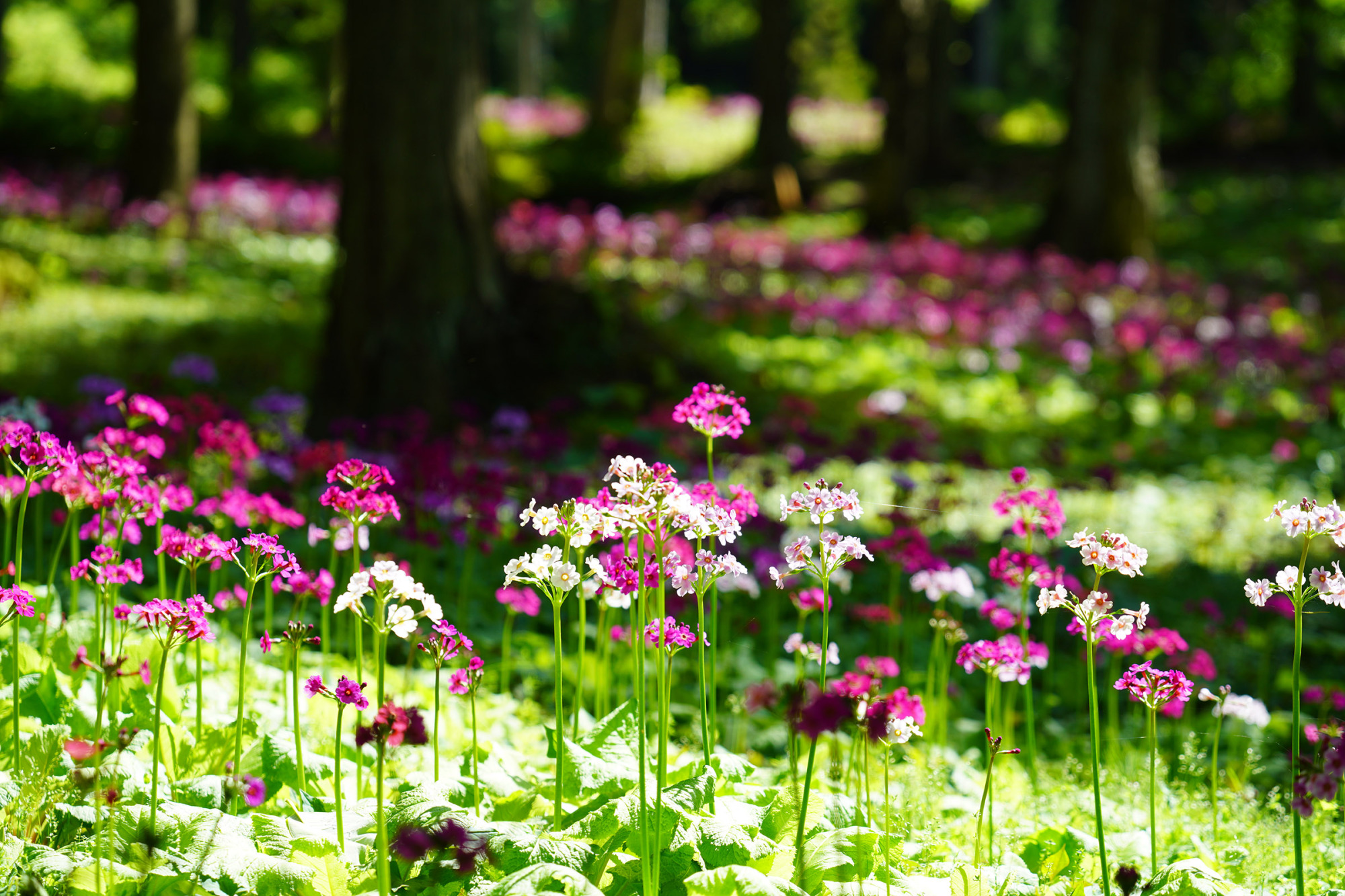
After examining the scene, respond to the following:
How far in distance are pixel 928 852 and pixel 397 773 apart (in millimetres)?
1240

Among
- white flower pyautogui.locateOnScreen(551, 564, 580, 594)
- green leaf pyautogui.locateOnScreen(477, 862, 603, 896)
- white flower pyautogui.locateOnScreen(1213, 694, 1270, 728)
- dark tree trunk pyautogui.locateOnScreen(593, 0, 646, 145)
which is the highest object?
dark tree trunk pyautogui.locateOnScreen(593, 0, 646, 145)

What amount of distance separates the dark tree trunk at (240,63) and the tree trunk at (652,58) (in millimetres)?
7355

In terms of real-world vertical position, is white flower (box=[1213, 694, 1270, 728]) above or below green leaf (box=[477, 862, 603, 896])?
above

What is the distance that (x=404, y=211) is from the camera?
21.4ft

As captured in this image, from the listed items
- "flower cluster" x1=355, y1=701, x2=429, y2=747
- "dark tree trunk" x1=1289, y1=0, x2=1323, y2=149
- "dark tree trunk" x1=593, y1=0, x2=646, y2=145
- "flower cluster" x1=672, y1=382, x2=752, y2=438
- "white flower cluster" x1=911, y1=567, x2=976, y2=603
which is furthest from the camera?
"dark tree trunk" x1=593, y1=0, x2=646, y2=145

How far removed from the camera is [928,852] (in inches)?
97.9

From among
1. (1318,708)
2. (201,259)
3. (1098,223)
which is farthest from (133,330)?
(1098,223)

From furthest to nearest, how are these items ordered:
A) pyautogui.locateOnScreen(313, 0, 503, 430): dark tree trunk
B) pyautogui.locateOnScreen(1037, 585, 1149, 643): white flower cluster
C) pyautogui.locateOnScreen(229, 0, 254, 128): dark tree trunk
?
pyautogui.locateOnScreen(229, 0, 254, 128): dark tree trunk, pyautogui.locateOnScreen(313, 0, 503, 430): dark tree trunk, pyautogui.locateOnScreen(1037, 585, 1149, 643): white flower cluster

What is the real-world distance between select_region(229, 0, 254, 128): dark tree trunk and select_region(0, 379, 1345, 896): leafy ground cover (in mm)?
18624

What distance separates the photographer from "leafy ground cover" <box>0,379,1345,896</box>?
6.90 feet

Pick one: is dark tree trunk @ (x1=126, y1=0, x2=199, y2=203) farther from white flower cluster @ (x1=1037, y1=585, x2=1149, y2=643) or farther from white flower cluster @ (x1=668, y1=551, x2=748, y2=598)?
white flower cluster @ (x1=1037, y1=585, x2=1149, y2=643)

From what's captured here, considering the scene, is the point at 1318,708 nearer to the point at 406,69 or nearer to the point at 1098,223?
the point at 406,69

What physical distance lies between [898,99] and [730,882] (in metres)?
14.8

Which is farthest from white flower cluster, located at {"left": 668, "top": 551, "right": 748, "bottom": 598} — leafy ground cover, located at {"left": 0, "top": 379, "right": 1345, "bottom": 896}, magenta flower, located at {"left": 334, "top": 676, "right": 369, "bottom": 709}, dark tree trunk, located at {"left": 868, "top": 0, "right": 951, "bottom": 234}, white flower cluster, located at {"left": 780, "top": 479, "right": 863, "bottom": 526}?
dark tree trunk, located at {"left": 868, "top": 0, "right": 951, "bottom": 234}
